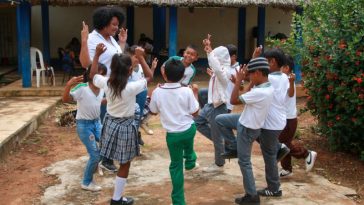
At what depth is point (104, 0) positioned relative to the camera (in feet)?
33.5

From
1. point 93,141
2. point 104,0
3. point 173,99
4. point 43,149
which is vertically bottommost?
point 43,149

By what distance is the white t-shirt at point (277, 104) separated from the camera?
434 cm

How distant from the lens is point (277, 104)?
438cm

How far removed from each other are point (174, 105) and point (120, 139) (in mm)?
566

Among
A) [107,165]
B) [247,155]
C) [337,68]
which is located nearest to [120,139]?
[247,155]

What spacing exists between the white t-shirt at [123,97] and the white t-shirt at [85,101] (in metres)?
0.43

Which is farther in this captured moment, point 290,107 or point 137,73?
point 137,73

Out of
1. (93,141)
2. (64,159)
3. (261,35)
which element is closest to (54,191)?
(93,141)

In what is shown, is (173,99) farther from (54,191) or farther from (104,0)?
(104,0)

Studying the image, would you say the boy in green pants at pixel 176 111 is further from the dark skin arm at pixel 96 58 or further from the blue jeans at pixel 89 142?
the blue jeans at pixel 89 142

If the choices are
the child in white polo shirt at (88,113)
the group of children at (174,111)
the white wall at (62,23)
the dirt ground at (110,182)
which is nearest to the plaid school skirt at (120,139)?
the group of children at (174,111)

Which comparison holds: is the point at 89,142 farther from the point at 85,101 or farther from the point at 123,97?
the point at 123,97

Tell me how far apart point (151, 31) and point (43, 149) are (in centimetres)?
902

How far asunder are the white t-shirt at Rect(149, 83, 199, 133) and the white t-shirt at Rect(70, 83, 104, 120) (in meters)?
0.76
